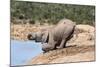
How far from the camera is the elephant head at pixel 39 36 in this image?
249cm

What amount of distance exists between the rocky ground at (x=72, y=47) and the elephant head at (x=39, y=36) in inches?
1.9

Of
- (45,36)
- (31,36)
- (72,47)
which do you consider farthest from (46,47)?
(72,47)

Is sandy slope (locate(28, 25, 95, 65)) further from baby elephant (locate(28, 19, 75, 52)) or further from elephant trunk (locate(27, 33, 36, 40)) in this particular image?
elephant trunk (locate(27, 33, 36, 40))

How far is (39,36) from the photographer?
2.53m

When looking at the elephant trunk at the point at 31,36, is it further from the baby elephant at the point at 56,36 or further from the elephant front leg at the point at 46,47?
the elephant front leg at the point at 46,47

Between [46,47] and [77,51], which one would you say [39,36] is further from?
[77,51]

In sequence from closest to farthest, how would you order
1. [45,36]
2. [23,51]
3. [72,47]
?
[23,51]
[45,36]
[72,47]

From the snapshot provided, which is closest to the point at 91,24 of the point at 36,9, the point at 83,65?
the point at 83,65

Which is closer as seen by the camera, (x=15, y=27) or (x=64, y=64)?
(x=15, y=27)

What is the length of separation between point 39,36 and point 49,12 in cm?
33

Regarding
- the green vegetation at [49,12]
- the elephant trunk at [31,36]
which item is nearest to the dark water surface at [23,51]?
the elephant trunk at [31,36]

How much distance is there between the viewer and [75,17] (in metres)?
2.75
